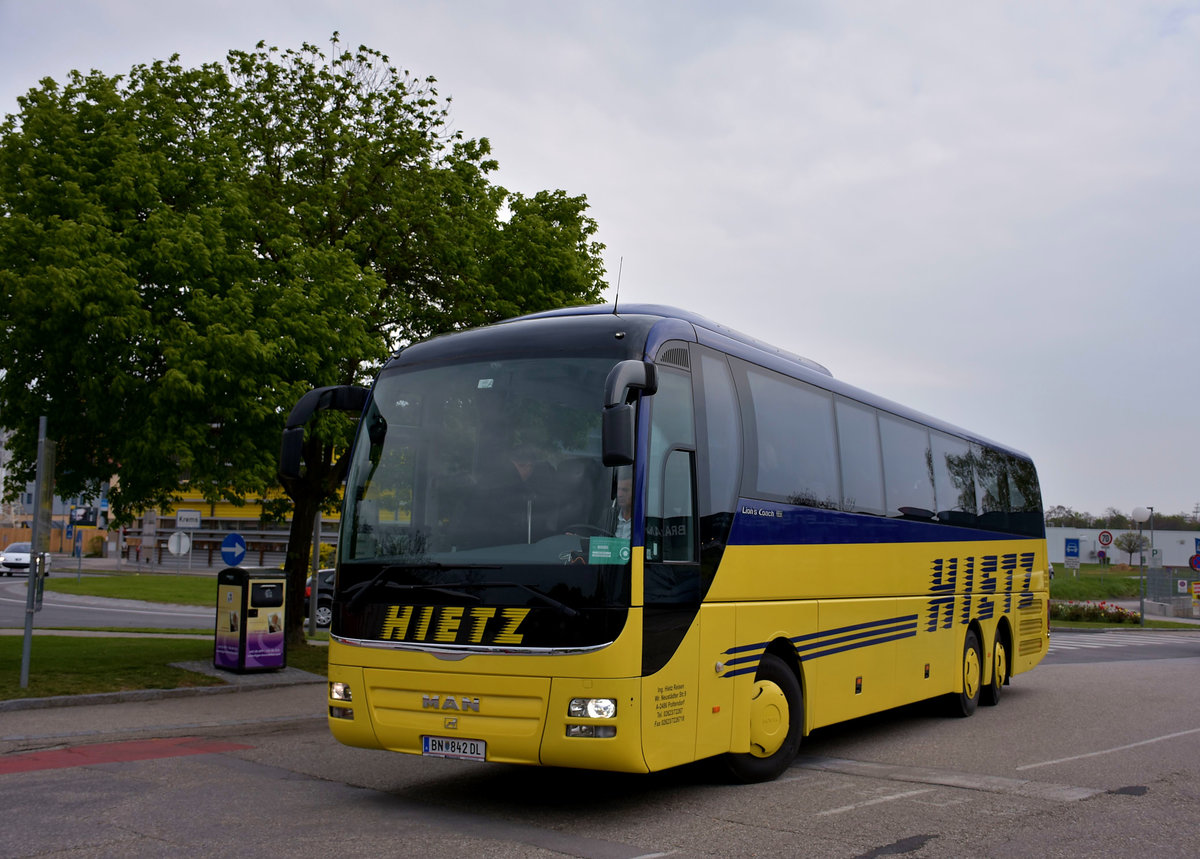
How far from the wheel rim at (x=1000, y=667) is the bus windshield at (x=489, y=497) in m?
9.64

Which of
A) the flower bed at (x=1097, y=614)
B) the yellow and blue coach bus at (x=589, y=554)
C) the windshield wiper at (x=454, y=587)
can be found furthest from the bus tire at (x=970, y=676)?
the flower bed at (x=1097, y=614)

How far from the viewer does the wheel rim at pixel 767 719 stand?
856cm

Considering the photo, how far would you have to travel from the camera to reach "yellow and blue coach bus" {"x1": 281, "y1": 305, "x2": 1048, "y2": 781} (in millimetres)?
7105

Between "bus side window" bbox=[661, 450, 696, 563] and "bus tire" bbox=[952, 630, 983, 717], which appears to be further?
"bus tire" bbox=[952, 630, 983, 717]

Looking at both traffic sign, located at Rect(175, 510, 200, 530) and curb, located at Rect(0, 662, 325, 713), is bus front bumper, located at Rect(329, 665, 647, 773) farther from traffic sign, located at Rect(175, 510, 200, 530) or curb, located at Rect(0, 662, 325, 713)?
traffic sign, located at Rect(175, 510, 200, 530)

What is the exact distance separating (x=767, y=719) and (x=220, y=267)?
1007cm

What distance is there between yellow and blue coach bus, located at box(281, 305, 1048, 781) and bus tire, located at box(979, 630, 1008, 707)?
5.69 meters

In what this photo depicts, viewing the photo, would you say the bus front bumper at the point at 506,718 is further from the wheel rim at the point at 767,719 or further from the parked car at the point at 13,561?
the parked car at the point at 13,561

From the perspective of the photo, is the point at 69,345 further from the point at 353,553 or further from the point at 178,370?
the point at 353,553

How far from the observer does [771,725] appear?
28.6 ft

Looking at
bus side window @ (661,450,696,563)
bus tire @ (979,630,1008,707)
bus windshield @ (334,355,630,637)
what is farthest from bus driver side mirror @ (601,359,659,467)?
bus tire @ (979,630,1008,707)

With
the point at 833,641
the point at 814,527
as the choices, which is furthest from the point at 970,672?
the point at 814,527

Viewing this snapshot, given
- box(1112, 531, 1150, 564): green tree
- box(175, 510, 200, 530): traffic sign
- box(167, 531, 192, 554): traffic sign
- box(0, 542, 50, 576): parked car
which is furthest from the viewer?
box(1112, 531, 1150, 564): green tree

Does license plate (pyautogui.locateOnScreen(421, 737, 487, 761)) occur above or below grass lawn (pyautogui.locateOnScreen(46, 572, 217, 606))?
above
